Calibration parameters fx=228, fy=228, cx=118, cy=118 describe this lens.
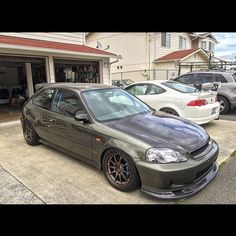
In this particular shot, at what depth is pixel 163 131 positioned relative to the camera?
3.22 meters

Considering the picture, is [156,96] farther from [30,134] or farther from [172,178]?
[172,178]

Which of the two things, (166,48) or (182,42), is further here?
(182,42)

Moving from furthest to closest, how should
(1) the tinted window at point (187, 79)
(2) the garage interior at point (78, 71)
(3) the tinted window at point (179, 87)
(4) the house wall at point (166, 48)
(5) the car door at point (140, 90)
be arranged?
(4) the house wall at point (166, 48)
(2) the garage interior at point (78, 71)
(1) the tinted window at point (187, 79)
(5) the car door at point (140, 90)
(3) the tinted window at point (179, 87)

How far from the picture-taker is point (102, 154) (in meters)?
3.32

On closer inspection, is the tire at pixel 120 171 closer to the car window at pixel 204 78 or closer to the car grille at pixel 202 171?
the car grille at pixel 202 171

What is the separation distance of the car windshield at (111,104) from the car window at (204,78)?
510cm

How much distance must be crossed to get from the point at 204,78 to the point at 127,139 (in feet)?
21.8

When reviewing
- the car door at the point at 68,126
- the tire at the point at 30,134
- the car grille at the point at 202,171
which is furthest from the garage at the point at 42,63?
the car grille at the point at 202,171

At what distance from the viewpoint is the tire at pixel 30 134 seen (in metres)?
4.94

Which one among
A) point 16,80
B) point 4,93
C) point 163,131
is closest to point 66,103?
point 163,131

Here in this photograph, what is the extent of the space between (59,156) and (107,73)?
25.0 ft

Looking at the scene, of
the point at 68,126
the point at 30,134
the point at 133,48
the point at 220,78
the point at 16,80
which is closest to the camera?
the point at 68,126
